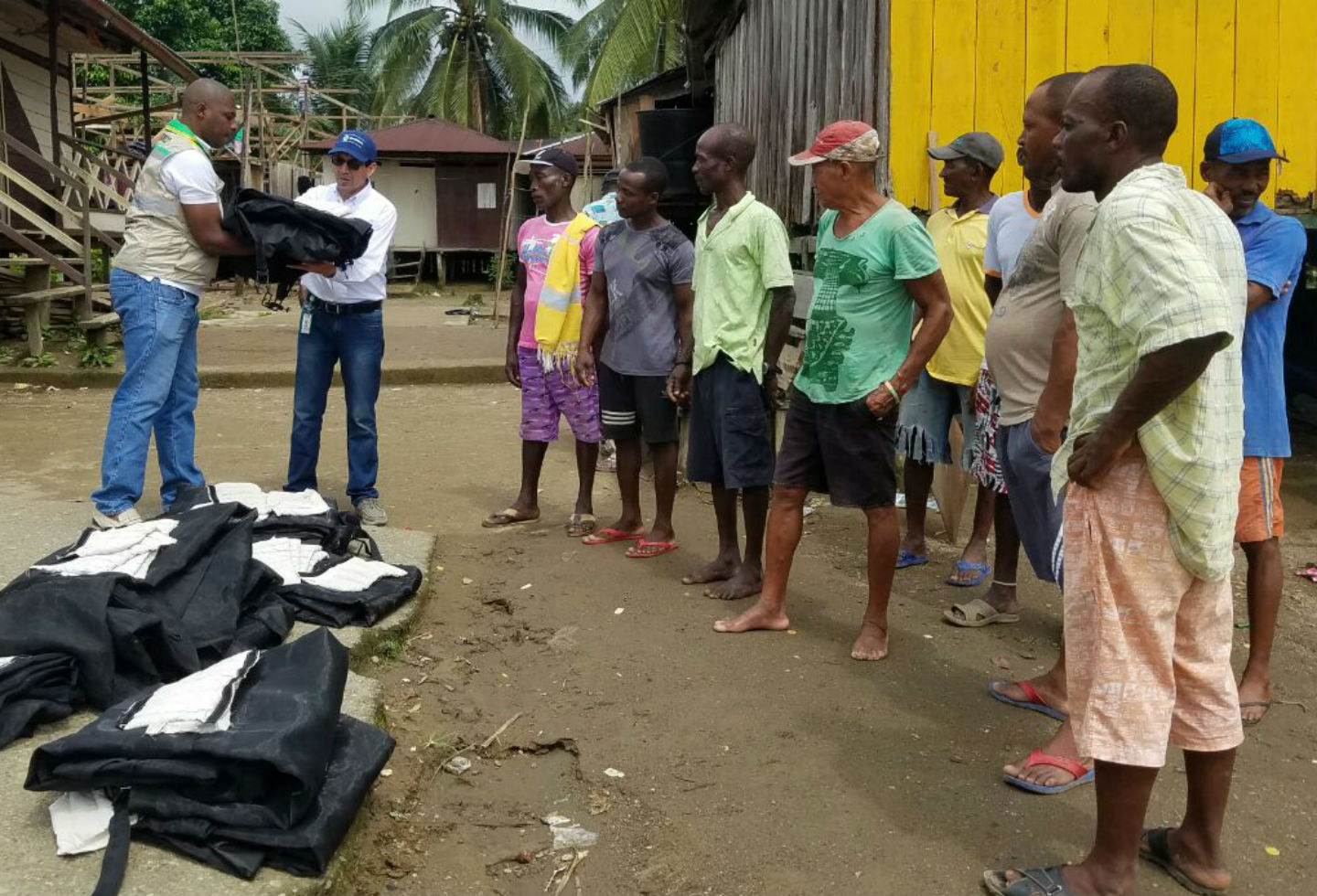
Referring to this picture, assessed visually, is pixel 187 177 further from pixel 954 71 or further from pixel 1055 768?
pixel 1055 768

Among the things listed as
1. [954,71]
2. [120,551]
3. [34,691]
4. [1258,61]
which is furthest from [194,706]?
[1258,61]

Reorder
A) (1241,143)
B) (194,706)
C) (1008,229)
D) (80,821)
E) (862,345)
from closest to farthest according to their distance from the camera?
(80,821), (194,706), (1241,143), (862,345), (1008,229)

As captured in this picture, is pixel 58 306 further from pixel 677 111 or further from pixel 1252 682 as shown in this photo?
pixel 1252 682

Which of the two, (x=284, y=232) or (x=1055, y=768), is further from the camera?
(x=284, y=232)

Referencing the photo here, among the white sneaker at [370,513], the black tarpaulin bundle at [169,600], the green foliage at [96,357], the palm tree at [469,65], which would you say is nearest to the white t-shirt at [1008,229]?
the black tarpaulin bundle at [169,600]

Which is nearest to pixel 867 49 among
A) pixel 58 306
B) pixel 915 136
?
pixel 915 136

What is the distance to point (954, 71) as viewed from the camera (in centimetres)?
630

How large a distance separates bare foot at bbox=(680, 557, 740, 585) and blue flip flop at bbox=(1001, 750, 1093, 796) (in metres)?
1.97

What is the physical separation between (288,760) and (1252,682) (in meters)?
2.97

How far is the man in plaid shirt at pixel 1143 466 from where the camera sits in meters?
2.34

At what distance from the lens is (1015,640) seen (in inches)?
176

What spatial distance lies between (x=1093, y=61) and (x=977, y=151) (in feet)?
6.30

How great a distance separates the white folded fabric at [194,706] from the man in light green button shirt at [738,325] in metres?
2.32

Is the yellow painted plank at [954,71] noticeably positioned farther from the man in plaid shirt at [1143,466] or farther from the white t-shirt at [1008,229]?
the man in plaid shirt at [1143,466]
